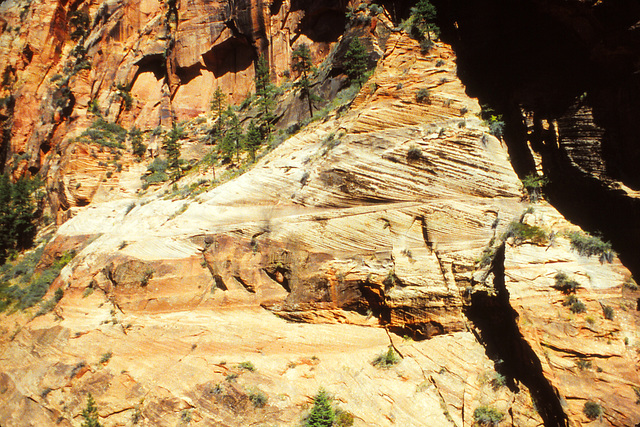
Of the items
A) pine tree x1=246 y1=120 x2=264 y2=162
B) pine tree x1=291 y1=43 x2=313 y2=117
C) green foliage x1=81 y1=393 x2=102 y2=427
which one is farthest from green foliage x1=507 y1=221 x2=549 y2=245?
pine tree x1=291 y1=43 x2=313 y2=117

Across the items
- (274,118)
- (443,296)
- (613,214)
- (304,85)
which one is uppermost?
(304,85)

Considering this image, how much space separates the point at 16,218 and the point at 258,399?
30.4m

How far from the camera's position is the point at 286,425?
43.2ft

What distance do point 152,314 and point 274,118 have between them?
19.4 m

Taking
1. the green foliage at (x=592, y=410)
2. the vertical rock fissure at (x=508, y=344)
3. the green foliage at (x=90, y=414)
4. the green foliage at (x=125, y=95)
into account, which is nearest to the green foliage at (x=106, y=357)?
the green foliage at (x=90, y=414)

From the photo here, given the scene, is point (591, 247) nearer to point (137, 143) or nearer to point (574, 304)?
point (574, 304)

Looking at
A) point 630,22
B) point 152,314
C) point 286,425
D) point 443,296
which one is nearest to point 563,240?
point 443,296

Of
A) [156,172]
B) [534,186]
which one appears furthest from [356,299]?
[156,172]

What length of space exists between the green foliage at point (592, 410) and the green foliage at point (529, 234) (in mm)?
5188

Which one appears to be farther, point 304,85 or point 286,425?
point 304,85

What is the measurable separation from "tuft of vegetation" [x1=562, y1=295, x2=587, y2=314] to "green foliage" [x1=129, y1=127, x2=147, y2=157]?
1350 inches

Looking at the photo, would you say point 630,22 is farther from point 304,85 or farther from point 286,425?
point 304,85

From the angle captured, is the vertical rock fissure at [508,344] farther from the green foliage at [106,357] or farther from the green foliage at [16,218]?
the green foliage at [16,218]

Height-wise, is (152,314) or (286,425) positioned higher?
(152,314)
